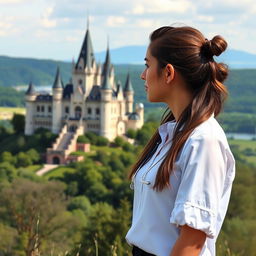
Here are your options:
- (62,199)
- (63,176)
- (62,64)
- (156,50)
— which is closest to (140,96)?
(62,64)

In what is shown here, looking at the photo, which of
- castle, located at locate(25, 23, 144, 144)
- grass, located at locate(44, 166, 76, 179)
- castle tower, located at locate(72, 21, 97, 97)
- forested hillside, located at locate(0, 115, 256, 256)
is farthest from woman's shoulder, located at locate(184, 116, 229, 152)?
castle tower, located at locate(72, 21, 97, 97)

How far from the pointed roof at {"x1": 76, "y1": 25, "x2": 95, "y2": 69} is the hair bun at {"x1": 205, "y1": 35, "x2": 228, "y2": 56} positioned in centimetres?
6182

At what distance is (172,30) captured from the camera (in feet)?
10.5

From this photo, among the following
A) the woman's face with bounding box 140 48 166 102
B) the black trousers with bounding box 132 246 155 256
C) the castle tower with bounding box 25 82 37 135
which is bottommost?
the castle tower with bounding box 25 82 37 135

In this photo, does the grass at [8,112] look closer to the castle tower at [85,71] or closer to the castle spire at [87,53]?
the castle spire at [87,53]

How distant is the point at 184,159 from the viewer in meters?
2.97

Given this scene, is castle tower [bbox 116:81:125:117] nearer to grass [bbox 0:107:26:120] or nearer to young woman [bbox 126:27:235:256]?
young woman [bbox 126:27:235:256]

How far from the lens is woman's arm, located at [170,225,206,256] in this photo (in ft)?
9.46

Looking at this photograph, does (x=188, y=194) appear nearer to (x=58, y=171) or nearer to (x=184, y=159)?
(x=184, y=159)

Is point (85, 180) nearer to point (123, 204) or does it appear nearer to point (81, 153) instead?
point (81, 153)

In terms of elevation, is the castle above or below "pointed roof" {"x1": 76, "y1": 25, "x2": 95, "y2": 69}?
below

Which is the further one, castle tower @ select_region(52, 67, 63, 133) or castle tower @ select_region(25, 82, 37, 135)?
castle tower @ select_region(25, 82, 37, 135)

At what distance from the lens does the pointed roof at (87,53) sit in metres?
65.1

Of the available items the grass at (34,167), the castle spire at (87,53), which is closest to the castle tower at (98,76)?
the castle spire at (87,53)
